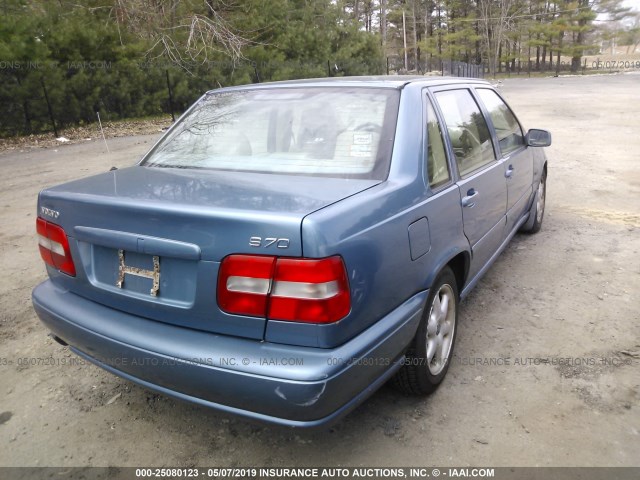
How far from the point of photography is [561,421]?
2.53 metres

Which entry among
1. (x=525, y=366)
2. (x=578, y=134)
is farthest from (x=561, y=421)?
(x=578, y=134)

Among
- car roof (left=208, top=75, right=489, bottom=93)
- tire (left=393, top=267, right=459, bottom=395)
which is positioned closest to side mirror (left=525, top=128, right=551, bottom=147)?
car roof (left=208, top=75, right=489, bottom=93)

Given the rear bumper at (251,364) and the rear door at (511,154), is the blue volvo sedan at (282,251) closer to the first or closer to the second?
the rear bumper at (251,364)

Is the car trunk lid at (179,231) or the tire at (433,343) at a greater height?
the car trunk lid at (179,231)

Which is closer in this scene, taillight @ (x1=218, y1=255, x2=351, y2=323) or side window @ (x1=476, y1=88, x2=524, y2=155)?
taillight @ (x1=218, y1=255, x2=351, y2=323)

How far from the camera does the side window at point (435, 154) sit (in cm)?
264

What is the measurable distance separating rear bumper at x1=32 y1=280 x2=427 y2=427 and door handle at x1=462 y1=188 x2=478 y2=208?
30.8 inches

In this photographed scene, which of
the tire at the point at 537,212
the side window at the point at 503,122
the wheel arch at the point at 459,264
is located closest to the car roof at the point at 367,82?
the side window at the point at 503,122

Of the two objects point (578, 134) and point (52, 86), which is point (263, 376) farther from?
point (52, 86)

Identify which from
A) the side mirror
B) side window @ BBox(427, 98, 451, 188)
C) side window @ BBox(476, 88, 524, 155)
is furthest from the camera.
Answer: the side mirror

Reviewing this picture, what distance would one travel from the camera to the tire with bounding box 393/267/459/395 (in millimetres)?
Answer: 2504

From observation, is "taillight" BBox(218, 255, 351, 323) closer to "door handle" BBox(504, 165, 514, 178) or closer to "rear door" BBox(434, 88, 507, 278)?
"rear door" BBox(434, 88, 507, 278)

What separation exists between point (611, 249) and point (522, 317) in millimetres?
1790

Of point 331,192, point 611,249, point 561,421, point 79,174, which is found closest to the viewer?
point 331,192
